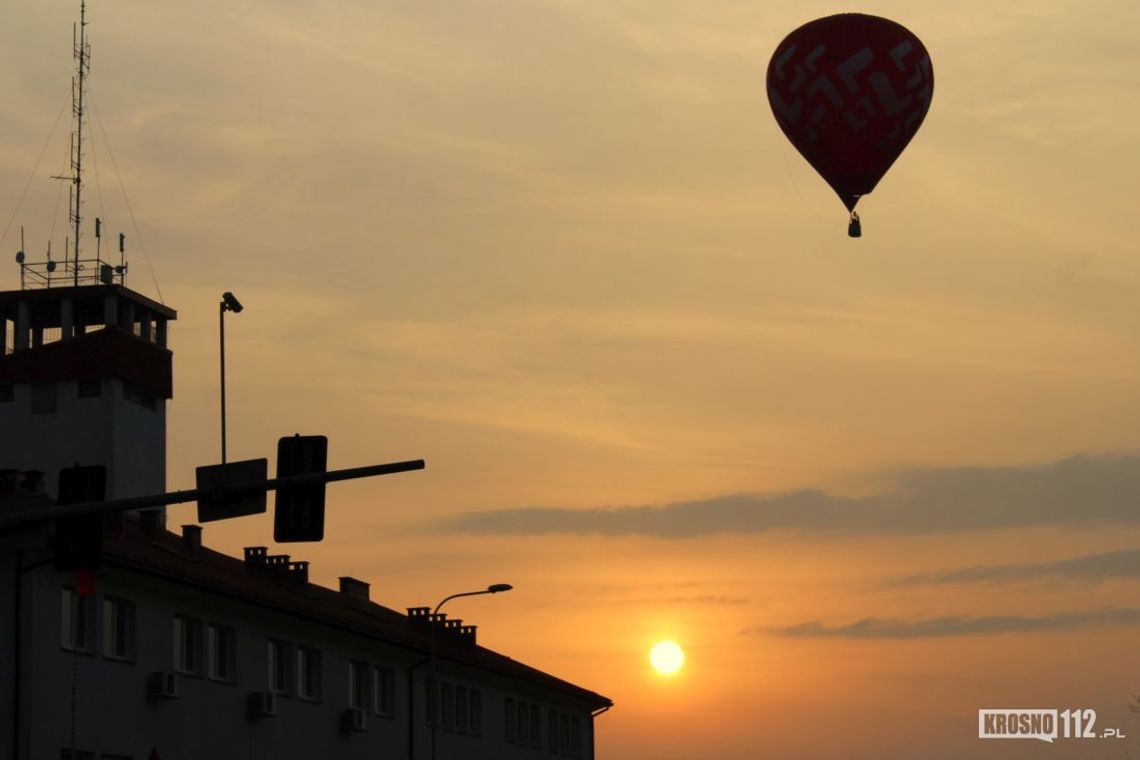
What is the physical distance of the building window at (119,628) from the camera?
39.5 meters

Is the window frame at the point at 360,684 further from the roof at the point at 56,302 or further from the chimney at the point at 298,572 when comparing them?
the roof at the point at 56,302

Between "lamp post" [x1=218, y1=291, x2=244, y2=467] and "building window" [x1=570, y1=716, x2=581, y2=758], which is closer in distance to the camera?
"lamp post" [x1=218, y1=291, x2=244, y2=467]

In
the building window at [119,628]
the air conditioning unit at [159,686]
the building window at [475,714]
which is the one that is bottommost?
the air conditioning unit at [159,686]

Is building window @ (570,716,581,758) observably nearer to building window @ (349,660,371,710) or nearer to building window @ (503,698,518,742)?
building window @ (503,698,518,742)

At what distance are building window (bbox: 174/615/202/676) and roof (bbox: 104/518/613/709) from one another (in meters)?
1.07

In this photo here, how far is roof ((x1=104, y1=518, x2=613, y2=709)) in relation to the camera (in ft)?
136

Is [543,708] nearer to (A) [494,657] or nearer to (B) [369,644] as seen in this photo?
(A) [494,657]

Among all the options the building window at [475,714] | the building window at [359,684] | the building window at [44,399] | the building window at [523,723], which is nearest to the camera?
the building window at [359,684]

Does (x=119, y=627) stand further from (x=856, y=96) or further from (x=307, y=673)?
(x=856, y=96)

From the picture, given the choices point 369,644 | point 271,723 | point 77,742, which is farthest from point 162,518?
point 77,742

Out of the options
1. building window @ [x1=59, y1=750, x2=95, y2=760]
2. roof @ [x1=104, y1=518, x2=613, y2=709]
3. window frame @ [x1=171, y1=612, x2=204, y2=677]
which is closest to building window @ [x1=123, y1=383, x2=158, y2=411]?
roof @ [x1=104, y1=518, x2=613, y2=709]

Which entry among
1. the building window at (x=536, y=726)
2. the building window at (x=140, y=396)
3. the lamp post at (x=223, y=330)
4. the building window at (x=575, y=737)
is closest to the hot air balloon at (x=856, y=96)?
the lamp post at (x=223, y=330)

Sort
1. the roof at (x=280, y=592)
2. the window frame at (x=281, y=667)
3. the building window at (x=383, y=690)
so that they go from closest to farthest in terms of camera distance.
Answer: the roof at (x=280, y=592) → the window frame at (x=281, y=667) → the building window at (x=383, y=690)

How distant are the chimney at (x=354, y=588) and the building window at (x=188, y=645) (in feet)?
74.3
